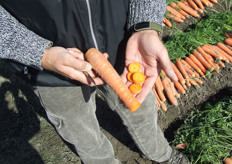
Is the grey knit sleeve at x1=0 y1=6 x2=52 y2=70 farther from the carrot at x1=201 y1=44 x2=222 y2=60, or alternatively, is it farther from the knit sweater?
the carrot at x1=201 y1=44 x2=222 y2=60

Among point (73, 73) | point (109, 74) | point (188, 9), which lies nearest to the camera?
point (73, 73)

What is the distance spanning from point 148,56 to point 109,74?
Result: 1.23 feet

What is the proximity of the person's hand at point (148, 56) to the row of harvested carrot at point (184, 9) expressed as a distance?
2.48 metres

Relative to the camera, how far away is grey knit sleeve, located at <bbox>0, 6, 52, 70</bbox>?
1.23 meters

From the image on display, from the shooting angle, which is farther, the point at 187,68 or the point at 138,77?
the point at 187,68

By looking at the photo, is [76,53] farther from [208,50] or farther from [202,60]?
[208,50]

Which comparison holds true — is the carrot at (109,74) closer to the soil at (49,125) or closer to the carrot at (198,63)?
the soil at (49,125)

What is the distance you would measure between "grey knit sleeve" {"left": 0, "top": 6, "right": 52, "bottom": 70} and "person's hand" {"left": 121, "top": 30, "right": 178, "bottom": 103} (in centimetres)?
71

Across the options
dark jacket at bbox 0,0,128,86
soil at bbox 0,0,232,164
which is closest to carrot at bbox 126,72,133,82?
dark jacket at bbox 0,0,128,86

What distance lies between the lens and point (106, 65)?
1609 mm

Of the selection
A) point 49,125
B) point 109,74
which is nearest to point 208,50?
point 109,74

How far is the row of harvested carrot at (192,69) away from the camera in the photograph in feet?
10.8

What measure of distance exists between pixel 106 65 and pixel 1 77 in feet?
9.68

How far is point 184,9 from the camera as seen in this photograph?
4137mm
